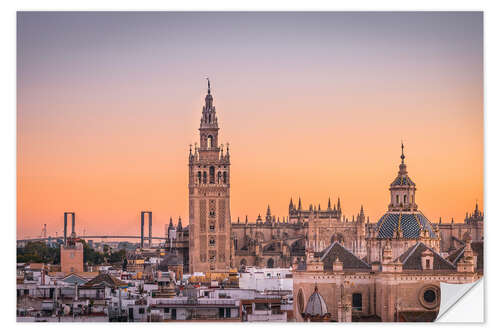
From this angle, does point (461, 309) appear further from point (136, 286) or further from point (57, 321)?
point (136, 286)

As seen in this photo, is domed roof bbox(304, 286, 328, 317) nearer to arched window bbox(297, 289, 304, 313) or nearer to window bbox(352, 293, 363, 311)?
arched window bbox(297, 289, 304, 313)

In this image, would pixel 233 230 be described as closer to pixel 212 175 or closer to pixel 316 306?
pixel 212 175

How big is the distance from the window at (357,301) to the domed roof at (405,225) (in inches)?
131

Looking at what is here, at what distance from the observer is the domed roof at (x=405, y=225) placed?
1420 inches

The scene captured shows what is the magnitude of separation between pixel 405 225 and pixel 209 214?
23652 millimetres

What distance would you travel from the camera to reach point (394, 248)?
35.6m

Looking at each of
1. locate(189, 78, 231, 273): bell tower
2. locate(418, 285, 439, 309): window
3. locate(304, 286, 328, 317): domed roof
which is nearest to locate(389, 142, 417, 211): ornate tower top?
locate(418, 285, 439, 309): window

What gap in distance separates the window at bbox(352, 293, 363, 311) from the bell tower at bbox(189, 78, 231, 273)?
79.4 feet

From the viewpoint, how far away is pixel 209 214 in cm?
5925

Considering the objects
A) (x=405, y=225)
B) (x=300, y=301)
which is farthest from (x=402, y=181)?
(x=300, y=301)

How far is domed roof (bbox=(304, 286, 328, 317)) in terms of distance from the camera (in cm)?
3169

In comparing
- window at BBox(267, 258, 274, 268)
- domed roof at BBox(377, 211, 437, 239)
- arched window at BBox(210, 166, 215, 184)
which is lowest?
window at BBox(267, 258, 274, 268)

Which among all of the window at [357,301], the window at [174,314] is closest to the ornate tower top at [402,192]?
the window at [357,301]
